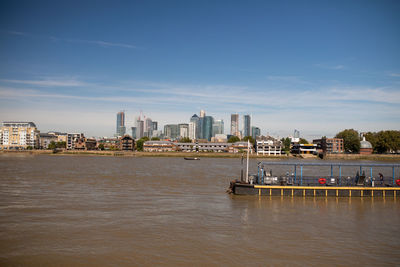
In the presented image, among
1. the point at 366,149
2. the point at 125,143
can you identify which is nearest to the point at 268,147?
the point at 366,149

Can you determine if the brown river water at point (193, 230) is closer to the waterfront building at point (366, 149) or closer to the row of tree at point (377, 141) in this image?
the waterfront building at point (366, 149)

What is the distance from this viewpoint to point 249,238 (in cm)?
2036

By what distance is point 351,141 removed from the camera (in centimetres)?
18250

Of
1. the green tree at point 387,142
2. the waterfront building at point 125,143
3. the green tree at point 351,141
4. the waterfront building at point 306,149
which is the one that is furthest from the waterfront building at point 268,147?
the waterfront building at point 125,143

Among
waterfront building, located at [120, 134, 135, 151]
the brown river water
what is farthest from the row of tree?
the brown river water

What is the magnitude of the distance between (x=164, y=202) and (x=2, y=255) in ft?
51.0

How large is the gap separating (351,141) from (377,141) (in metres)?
13.1

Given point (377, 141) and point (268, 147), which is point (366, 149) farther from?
point (268, 147)

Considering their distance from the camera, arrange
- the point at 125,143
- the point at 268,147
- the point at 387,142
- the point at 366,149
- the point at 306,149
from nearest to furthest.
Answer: the point at 387,142 → the point at 366,149 → the point at 268,147 → the point at 306,149 → the point at 125,143

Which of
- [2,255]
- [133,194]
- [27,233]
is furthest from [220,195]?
[2,255]

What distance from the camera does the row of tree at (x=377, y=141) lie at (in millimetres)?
167750

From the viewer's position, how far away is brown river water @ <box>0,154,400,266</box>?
56.1 ft

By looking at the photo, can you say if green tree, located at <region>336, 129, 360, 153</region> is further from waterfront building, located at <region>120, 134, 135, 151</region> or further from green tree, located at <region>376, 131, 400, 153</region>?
waterfront building, located at <region>120, 134, 135, 151</region>

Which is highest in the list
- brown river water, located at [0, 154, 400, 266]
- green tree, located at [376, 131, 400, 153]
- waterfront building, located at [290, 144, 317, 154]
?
green tree, located at [376, 131, 400, 153]
